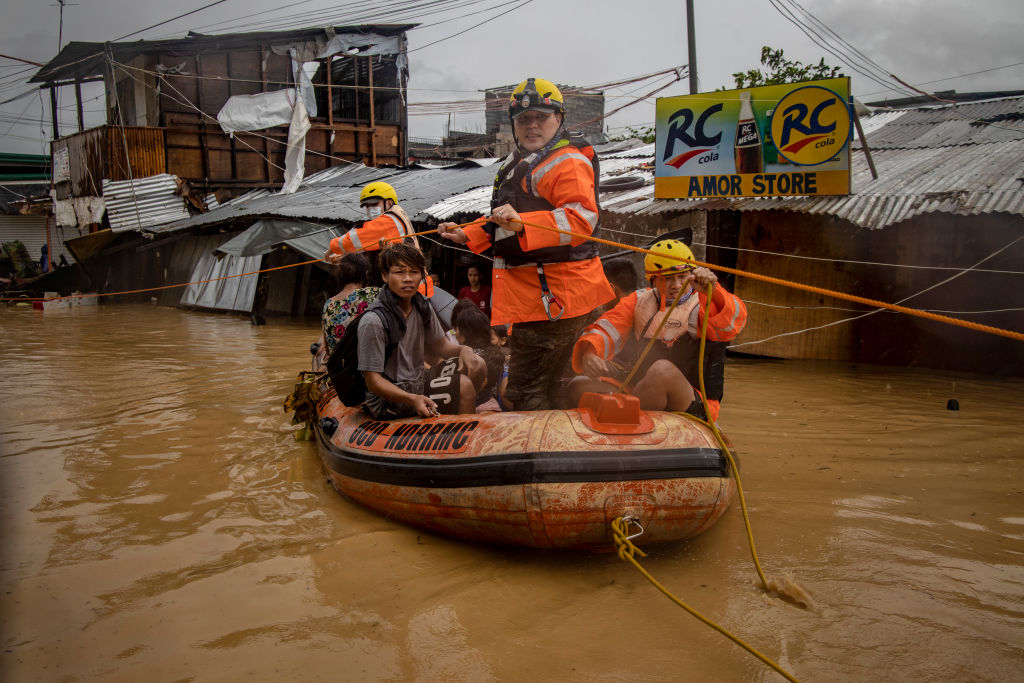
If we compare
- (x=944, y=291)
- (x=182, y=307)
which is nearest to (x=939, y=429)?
(x=944, y=291)

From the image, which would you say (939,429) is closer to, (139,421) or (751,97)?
(751,97)

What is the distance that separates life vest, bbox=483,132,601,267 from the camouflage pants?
34cm

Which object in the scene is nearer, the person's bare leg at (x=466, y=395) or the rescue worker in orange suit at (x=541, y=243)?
the rescue worker in orange suit at (x=541, y=243)

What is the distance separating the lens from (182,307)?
55.2ft

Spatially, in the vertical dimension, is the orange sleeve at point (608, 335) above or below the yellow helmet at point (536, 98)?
below

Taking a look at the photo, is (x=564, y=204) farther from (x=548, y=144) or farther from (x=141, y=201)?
(x=141, y=201)

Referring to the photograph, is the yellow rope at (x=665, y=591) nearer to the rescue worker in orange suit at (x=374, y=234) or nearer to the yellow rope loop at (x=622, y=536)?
the yellow rope loop at (x=622, y=536)

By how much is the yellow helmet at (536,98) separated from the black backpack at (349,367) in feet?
4.33

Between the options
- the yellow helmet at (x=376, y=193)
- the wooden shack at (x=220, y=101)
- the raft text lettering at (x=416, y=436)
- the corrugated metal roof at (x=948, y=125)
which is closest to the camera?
the raft text lettering at (x=416, y=436)

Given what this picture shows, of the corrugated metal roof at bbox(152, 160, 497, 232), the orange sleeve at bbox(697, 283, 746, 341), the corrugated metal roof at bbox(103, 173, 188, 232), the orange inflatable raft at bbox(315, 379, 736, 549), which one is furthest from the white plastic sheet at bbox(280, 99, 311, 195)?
the orange sleeve at bbox(697, 283, 746, 341)

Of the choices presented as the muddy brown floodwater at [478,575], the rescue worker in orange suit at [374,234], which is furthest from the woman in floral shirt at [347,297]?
the muddy brown floodwater at [478,575]

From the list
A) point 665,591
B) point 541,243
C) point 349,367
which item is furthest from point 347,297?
point 665,591

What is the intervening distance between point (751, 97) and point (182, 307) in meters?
14.1

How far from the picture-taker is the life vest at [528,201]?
3496 millimetres
